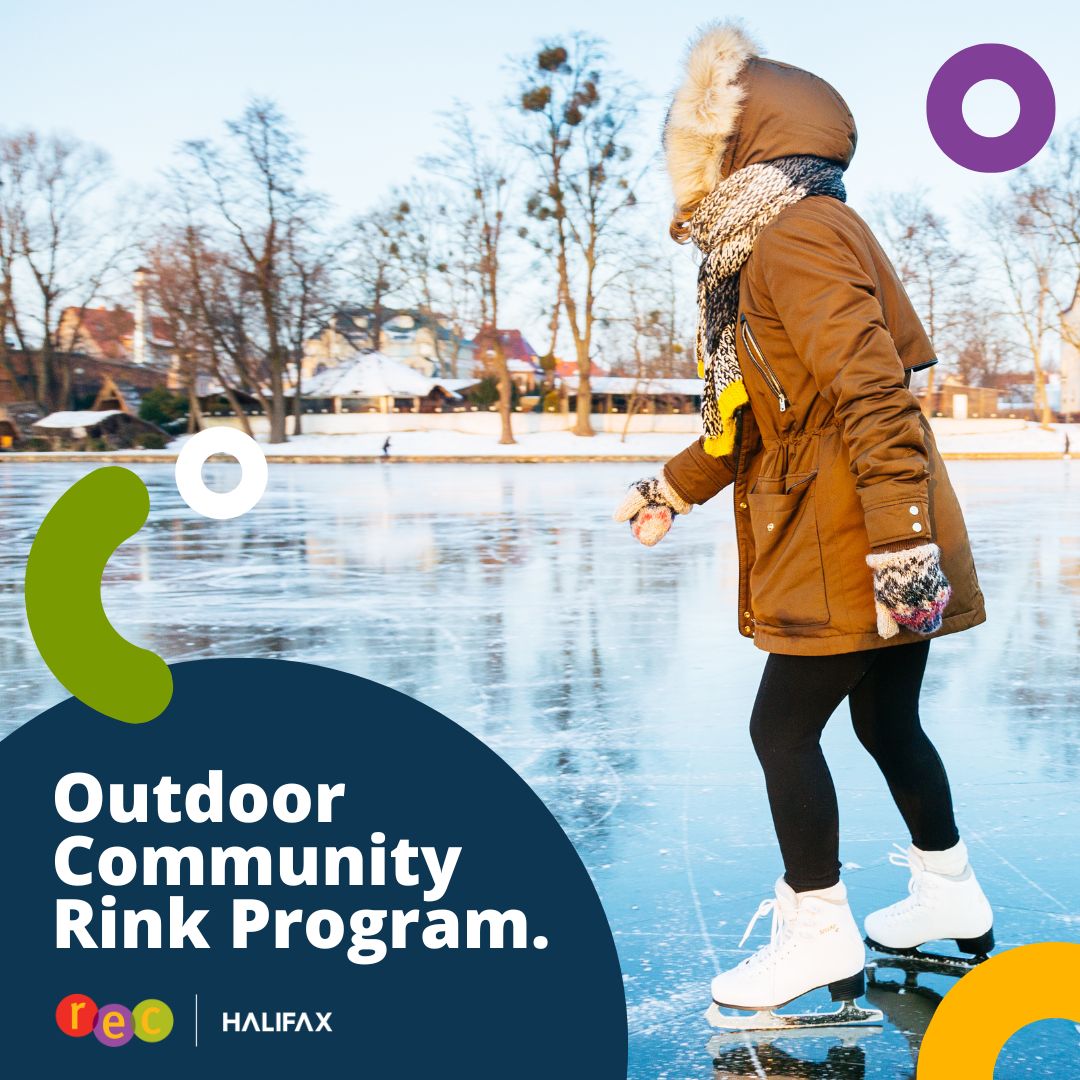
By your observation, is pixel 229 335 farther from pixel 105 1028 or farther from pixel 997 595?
pixel 105 1028

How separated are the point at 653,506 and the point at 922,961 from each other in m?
1.02

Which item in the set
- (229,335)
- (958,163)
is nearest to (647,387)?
(229,335)

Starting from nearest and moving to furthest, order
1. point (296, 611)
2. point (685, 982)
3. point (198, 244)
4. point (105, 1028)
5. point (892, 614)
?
point (105, 1028), point (892, 614), point (685, 982), point (296, 611), point (198, 244)

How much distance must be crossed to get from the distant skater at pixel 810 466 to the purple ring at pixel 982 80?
0.25 m

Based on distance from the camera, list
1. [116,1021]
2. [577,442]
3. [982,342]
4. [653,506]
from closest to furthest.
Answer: [116,1021]
[653,506]
[577,442]
[982,342]

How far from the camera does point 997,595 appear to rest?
7582 mm

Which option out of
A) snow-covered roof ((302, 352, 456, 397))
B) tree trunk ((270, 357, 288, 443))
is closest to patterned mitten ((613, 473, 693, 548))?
tree trunk ((270, 357, 288, 443))

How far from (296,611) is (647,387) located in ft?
153

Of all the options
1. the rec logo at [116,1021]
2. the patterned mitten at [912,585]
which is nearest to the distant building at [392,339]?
the patterned mitten at [912,585]

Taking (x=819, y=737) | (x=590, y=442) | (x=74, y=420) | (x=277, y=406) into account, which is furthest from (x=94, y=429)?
(x=819, y=737)

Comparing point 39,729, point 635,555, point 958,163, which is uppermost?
point 958,163

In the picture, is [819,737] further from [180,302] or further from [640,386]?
[640,386]

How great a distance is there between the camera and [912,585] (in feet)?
6.87

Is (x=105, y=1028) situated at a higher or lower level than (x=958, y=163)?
lower
